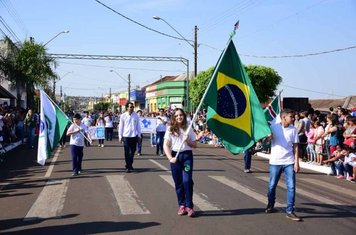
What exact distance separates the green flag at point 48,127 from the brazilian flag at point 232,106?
5.02m

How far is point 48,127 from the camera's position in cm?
1207

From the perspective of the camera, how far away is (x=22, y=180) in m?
12.1

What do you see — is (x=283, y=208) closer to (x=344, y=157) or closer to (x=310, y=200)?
(x=310, y=200)

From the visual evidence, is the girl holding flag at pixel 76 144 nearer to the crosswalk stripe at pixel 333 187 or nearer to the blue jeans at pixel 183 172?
the blue jeans at pixel 183 172

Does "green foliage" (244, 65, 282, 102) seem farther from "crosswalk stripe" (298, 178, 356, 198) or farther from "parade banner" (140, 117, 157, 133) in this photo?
"crosswalk stripe" (298, 178, 356, 198)

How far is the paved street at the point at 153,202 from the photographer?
712 centimetres

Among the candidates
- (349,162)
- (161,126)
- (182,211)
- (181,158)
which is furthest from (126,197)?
(161,126)

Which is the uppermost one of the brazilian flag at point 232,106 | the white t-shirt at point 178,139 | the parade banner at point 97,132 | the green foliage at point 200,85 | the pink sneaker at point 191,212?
the green foliage at point 200,85

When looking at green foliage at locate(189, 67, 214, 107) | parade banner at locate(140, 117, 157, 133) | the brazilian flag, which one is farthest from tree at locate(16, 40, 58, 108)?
the brazilian flag

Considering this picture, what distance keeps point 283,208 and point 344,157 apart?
5.59m

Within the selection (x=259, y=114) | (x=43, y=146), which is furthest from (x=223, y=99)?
(x=43, y=146)

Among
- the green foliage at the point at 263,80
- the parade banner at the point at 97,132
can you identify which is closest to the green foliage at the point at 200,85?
the green foliage at the point at 263,80

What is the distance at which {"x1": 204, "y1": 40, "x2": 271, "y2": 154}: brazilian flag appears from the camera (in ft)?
27.0

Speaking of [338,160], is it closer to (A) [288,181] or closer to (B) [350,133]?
(B) [350,133]
